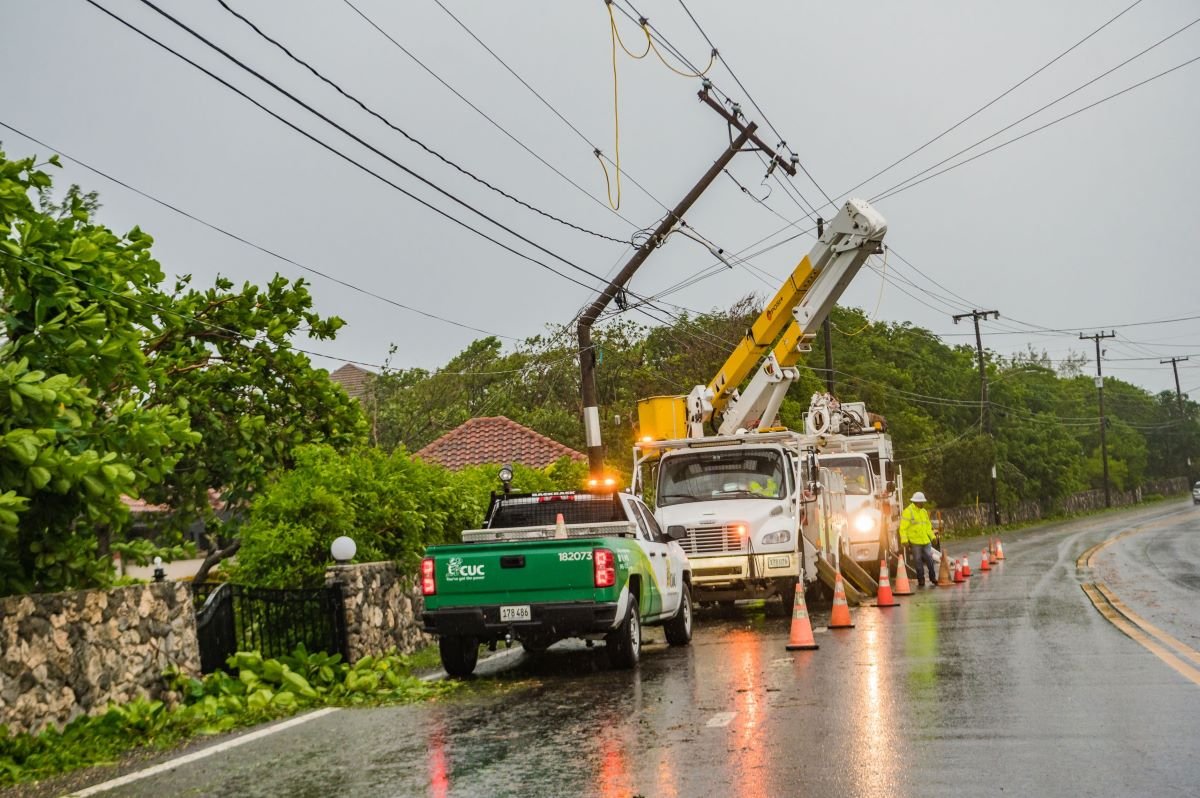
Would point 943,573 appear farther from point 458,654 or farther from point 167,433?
point 167,433

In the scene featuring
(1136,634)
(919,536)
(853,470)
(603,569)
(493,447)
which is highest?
(493,447)

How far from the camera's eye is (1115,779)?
6.84m

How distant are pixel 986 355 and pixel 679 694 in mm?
85016

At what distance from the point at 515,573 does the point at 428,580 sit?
879mm

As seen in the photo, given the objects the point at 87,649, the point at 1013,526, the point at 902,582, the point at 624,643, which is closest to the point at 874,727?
the point at 624,643

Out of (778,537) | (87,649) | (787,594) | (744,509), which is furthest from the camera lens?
(787,594)

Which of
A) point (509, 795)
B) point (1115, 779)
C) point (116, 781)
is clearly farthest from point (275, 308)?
point (1115, 779)

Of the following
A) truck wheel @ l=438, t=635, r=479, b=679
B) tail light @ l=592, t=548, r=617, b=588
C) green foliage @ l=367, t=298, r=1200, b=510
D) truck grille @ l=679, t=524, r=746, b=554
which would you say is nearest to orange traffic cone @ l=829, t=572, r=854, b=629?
truck grille @ l=679, t=524, r=746, b=554

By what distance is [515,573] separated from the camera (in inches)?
509

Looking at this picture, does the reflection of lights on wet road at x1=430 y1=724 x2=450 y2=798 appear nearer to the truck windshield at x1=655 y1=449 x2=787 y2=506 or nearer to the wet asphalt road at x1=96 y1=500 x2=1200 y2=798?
the wet asphalt road at x1=96 y1=500 x2=1200 y2=798

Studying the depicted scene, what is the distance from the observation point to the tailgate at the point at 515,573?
1278 centimetres

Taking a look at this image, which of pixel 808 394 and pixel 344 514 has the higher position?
pixel 808 394

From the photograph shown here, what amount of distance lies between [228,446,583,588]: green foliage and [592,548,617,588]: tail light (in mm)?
4256

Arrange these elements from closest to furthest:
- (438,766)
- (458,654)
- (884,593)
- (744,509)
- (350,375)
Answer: (438,766)
(458,654)
(744,509)
(884,593)
(350,375)
